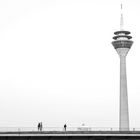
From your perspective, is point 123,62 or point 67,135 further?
point 123,62

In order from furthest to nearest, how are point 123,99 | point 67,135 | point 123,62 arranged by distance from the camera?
point 123,62 < point 123,99 < point 67,135

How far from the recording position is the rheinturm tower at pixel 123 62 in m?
163

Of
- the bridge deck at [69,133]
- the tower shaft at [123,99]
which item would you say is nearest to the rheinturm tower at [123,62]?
the tower shaft at [123,99]

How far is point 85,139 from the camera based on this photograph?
77062mm

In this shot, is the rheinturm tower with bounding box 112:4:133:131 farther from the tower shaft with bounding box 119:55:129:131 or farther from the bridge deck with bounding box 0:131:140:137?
the bridge deck with bounding box 0:131:140:137

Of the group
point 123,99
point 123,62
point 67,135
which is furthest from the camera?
point 123,62

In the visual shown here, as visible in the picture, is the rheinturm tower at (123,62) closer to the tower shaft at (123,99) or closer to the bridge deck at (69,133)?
the tower shaft at (123,99)

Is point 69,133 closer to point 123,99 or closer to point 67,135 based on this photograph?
point 67,135

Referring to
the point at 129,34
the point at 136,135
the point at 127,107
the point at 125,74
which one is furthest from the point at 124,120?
the point at 136,135

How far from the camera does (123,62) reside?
556ft

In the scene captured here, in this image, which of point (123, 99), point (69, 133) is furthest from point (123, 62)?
point (69, 133)

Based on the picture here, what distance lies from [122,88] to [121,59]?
1080 centimetres

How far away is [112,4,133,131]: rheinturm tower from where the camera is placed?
16325 cm

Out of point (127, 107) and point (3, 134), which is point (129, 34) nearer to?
point (127, 107)
